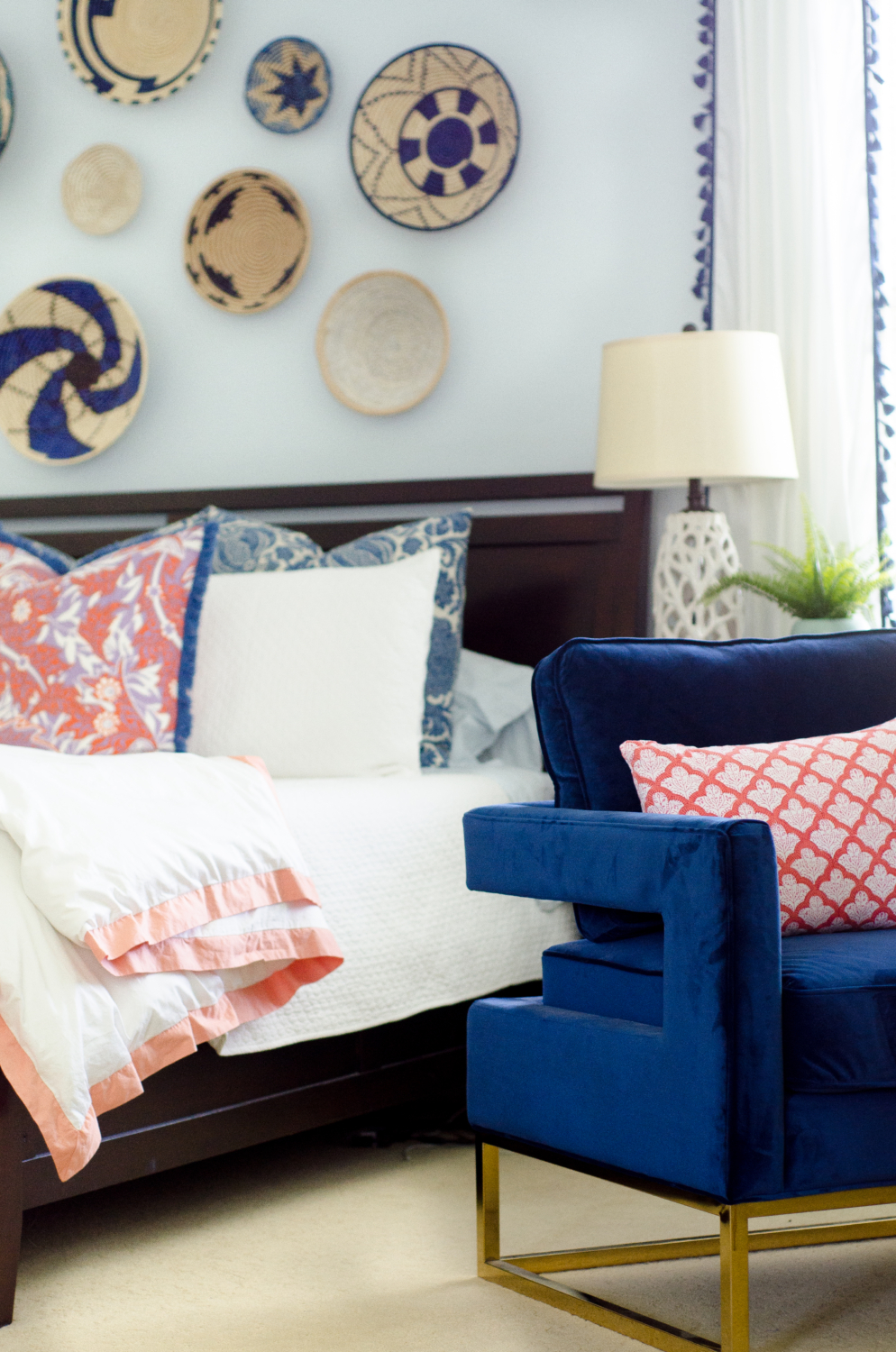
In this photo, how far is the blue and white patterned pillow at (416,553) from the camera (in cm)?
275

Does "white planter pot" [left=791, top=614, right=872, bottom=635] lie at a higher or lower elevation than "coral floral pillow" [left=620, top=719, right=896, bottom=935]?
higher

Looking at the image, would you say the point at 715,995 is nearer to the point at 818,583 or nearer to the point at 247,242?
the point at 818,583

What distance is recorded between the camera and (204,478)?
3514 millimetres

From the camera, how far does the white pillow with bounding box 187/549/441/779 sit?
2.56 metres

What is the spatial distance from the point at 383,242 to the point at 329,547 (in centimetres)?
74

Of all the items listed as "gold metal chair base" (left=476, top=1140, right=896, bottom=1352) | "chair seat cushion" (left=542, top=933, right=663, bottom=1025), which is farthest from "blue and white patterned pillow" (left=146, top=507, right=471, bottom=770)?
"gold metal chair base" (left=476, top=1140, right=896, bottom=1352)

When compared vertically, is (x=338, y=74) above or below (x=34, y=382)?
above

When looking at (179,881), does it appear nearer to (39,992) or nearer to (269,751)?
(39,992)

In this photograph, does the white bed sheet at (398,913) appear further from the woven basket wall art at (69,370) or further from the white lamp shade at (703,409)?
the woven basket wall art at (69,370)

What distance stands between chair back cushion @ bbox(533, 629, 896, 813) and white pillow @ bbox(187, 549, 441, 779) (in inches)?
28.0

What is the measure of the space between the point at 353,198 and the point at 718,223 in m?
0.89

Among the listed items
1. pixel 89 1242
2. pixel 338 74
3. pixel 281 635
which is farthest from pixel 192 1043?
pixel 338 74

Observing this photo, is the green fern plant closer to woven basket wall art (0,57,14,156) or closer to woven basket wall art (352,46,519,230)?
woven basket wall art (352,46,519,230)

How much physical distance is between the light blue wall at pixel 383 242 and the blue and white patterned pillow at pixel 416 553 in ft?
1.47
